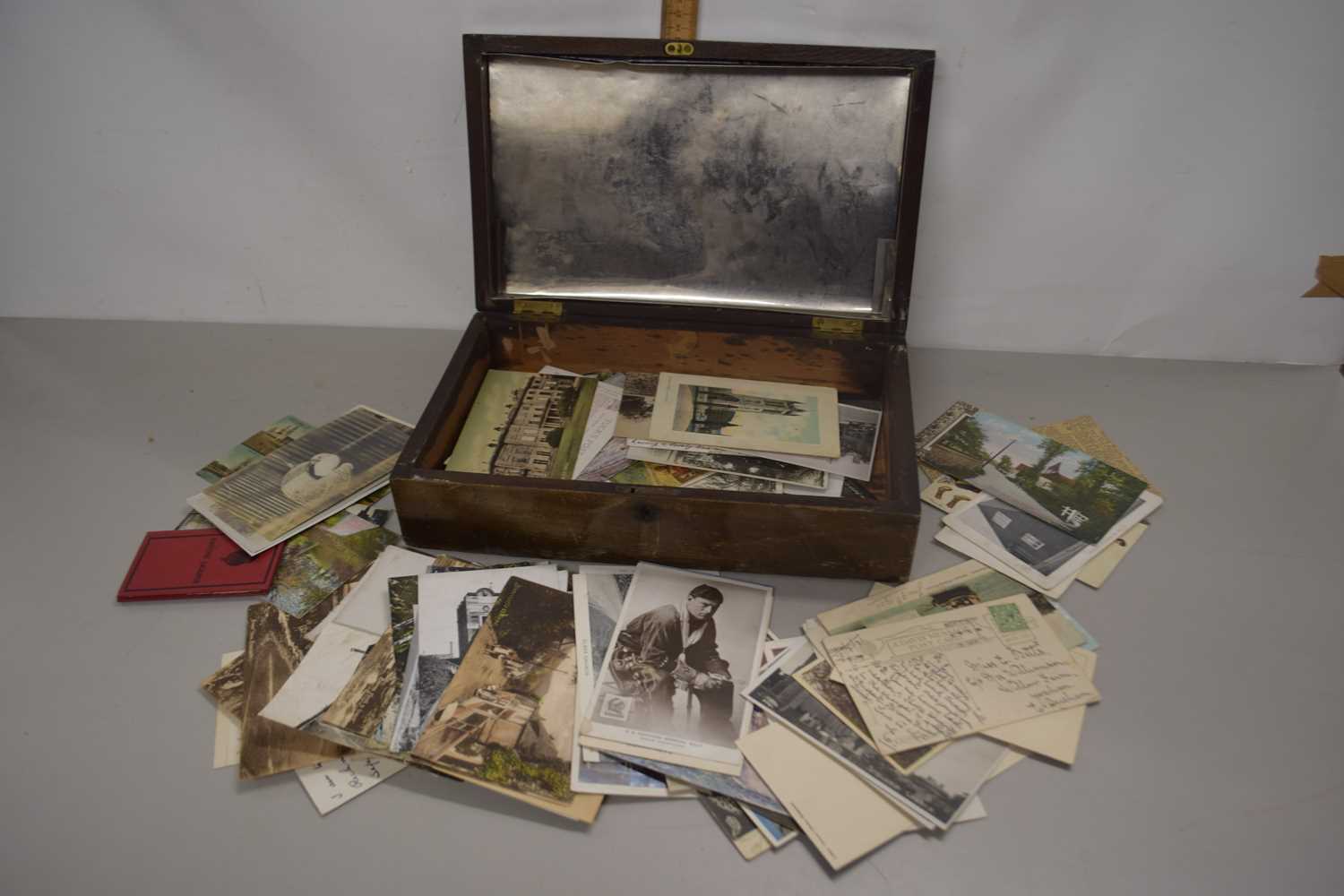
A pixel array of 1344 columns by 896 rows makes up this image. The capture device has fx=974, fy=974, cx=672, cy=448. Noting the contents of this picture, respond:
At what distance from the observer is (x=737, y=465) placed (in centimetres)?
167

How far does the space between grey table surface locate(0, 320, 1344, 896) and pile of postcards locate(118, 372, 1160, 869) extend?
0.13ft

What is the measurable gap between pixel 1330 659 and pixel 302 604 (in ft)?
5.12

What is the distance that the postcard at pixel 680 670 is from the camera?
4.27ft

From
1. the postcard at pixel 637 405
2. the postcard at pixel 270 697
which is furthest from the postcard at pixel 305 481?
the postcard at pixel 637 405

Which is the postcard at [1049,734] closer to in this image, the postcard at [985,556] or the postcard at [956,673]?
the postcard at [956,673]

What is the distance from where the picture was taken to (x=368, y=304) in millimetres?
2104

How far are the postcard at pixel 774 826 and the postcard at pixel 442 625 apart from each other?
458 millimetres

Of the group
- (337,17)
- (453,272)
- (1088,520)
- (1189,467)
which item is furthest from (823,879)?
(337,17)

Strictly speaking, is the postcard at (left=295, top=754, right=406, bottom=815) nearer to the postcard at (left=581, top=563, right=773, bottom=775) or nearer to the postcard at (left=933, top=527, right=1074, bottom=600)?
the postcard at (left=581, top=563, right=773, bottom=775)

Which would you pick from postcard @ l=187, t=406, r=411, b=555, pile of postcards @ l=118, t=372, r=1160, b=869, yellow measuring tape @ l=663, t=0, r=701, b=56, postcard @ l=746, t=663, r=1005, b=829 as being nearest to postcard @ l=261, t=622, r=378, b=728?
pile of postcards @ l=118, t=372, r=1160, b=869

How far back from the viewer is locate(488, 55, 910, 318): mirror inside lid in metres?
1.70

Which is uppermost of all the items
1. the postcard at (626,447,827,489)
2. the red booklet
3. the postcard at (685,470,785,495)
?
the postcard at (626,447,827,489)

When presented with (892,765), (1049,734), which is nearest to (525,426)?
(892,765)

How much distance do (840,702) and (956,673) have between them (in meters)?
0.18
